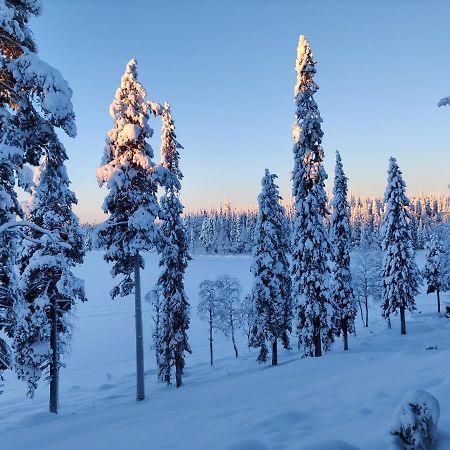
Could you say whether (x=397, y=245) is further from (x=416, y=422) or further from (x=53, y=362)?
(x=416, y=422)

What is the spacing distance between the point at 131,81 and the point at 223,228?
161 m

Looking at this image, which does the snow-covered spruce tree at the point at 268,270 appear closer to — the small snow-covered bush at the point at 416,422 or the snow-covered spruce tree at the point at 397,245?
the snow-covered spruce tree at the point at 397,245

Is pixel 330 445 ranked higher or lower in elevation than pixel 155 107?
lower

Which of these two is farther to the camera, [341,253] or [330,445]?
[341,253]

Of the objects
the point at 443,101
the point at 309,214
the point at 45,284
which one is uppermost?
the point at 443,101

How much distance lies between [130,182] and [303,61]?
584 inches

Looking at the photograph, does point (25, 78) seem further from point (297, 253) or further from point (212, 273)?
point (212, 273)

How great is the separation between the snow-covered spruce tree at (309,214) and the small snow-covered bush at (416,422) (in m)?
18.9

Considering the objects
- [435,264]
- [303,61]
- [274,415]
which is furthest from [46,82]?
[435,264]

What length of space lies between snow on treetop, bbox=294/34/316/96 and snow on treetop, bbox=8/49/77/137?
19.3 metres

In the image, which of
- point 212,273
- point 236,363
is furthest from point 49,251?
point 212,273

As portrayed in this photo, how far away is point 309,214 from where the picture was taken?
84.5 feet

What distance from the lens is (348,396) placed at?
33.1 feet

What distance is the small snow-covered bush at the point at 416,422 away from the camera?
6.54 meters
